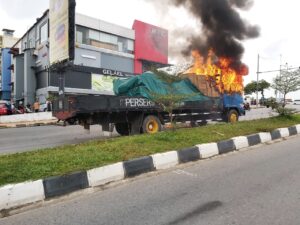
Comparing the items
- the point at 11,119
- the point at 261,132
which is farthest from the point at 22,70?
the point at 261,132

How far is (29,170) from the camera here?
5.50 metres

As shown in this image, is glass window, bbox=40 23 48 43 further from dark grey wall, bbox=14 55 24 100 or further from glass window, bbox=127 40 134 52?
glass window, bbox=127 40 134 52

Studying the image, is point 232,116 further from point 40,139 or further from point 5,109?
point 5,109

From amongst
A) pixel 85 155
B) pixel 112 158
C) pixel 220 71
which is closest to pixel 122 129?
pixel 220 71

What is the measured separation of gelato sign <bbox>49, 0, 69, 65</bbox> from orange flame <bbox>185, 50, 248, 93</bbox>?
6945 mm

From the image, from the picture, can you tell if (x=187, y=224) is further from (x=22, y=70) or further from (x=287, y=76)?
(x=22, y=70)

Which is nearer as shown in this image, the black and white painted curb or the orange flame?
the black and white painted curb

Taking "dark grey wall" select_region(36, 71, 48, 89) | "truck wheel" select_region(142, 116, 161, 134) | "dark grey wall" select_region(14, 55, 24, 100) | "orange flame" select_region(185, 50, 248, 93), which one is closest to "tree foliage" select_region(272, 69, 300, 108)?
"orange flame" select_region(185, 50, 248, 93)

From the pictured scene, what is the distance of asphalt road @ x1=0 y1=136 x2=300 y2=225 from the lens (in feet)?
13.5

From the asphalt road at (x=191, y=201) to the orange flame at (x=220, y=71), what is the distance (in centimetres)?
877

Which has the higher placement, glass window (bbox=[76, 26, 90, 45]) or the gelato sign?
glass window (bbox=[76, 26, 90, 45])

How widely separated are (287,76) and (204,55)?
405 centimetres

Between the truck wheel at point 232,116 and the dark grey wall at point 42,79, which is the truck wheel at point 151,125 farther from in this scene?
the dark grey wall at point 42,79

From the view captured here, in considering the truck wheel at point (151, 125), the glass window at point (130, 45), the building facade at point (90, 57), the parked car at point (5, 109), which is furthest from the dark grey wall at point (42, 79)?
the truck wheel at point (151, 125)
